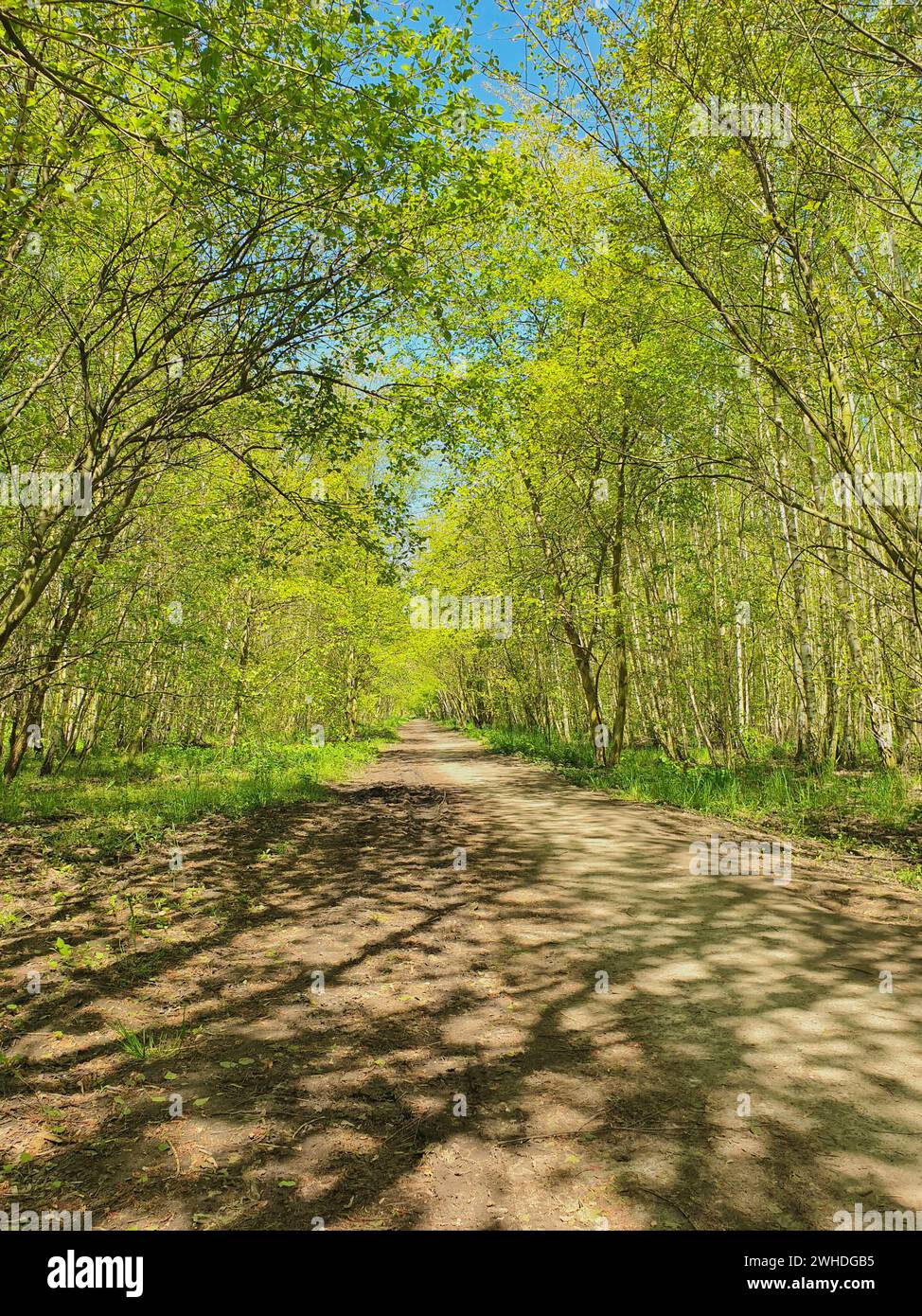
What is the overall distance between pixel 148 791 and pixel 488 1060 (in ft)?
28.1

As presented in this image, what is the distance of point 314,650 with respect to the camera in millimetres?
19203

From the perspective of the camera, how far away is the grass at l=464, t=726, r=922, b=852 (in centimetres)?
816

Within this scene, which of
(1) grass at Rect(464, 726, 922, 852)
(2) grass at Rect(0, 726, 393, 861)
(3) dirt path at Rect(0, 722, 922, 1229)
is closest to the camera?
(3) dirt path at Rect(0, 722, 922, 1229)

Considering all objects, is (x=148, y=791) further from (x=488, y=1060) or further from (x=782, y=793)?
(x=782, y=793)

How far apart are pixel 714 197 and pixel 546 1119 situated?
776cm

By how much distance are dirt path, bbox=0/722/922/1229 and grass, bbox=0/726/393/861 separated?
156 cm

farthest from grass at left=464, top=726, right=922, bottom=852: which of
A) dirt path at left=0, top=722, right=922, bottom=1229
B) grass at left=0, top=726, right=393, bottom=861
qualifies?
grass at left=0, top=726, right=393, bottom=861

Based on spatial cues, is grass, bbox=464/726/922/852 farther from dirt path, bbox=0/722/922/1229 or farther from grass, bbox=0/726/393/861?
grass, bbox=0/726/393/861

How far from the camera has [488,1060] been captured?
341 cm

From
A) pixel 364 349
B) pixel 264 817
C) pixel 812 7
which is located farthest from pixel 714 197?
pixel 264 817

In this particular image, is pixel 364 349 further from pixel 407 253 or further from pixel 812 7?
pixel 812 7

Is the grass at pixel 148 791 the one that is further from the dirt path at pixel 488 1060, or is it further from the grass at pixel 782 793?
the grass at pixel 782 793

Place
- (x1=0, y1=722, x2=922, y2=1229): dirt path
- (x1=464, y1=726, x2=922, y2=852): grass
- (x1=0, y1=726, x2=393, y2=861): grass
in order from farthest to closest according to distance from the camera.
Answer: (x1=464, y1=726, x2=922, y2=852): grass < (x1=0, y1=726, x2=393, y2=861): grass < (x1=0, y1=722, x2=922, y2=1229): dirt path
